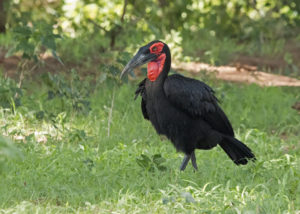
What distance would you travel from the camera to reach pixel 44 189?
13.4 feet

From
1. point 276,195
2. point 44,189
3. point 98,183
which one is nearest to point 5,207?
point 44,189

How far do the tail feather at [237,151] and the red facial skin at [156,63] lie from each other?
775mm

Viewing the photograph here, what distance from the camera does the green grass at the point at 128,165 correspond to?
3725mm

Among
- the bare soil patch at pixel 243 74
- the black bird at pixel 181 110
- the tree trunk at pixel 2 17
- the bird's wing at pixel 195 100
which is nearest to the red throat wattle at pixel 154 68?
the black bird at pixel 181 110

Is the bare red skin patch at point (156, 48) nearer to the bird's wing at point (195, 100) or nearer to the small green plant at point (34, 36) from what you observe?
the bird's wing at point (195, 100)

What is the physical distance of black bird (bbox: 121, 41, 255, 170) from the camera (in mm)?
4473

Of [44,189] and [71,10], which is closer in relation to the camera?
[44,189]

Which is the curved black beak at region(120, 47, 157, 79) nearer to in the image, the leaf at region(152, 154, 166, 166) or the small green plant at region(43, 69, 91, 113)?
the leaf at region(152, 154, 166, 166)

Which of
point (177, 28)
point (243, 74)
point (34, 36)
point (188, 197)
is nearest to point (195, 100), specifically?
point (188, 197)

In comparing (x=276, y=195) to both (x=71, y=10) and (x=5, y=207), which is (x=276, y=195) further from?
(x=71, y=10)

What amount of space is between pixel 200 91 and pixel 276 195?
1.09m

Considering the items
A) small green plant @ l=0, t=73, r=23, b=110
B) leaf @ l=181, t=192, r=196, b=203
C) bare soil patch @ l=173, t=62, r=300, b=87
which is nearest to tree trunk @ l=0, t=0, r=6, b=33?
bare soil patch @ l=173, t=62, r=300, b=87

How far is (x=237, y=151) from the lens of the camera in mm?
4727

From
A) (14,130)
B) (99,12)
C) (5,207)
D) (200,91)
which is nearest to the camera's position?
(5,207)
